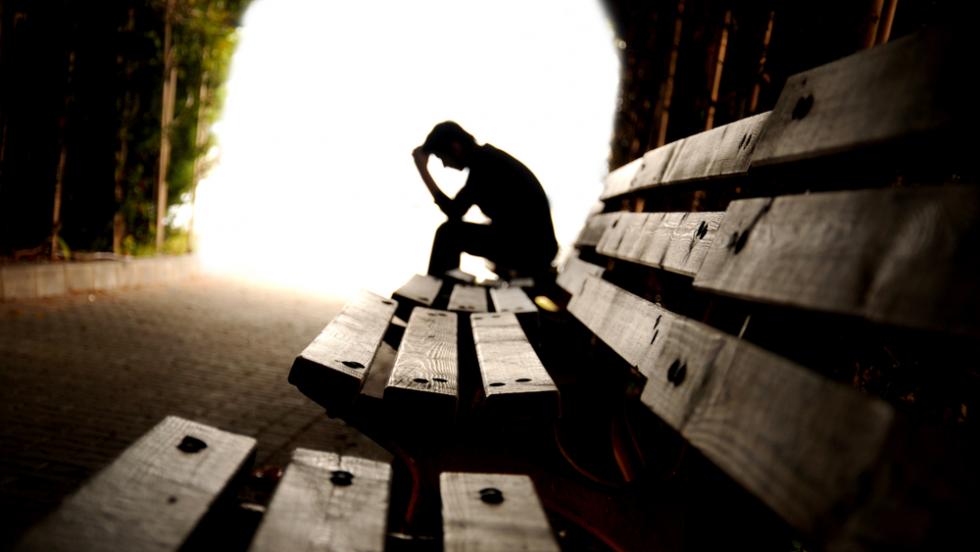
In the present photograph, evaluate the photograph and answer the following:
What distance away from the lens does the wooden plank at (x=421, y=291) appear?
2256 mm

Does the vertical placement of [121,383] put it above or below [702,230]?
below

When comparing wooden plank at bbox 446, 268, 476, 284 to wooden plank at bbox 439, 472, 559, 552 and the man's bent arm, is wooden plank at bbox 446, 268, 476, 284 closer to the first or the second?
the man's bent arm

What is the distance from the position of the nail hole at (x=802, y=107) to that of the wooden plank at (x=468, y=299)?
57.5 inches

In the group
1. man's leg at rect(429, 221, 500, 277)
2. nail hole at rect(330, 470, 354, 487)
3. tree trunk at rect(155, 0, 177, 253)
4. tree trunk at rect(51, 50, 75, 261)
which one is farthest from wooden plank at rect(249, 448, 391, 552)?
tree trunk at rect(155, 0, 177, 253)

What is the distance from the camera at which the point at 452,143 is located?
4.12 metres

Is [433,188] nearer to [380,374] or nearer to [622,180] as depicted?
[380,374]

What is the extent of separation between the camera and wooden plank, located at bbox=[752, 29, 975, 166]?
61 cm

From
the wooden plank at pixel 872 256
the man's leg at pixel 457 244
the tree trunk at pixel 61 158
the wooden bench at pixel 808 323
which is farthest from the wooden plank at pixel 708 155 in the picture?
the tree trunk at pixel 61 158

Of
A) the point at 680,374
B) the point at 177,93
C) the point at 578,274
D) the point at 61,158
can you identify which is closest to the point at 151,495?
the point at 680,374

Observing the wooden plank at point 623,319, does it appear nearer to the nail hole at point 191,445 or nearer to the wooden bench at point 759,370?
the wooden bench at point 759,370

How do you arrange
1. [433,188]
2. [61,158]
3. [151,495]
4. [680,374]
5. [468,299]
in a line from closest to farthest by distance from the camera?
[151,495] < [680,374] < [468,299] < [433,188] < [61,158]

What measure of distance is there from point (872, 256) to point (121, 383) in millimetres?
3916

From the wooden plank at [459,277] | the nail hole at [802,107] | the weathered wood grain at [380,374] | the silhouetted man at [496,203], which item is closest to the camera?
the nail hole at [802,107]

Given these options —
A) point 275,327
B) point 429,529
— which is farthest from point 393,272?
point 429,529
